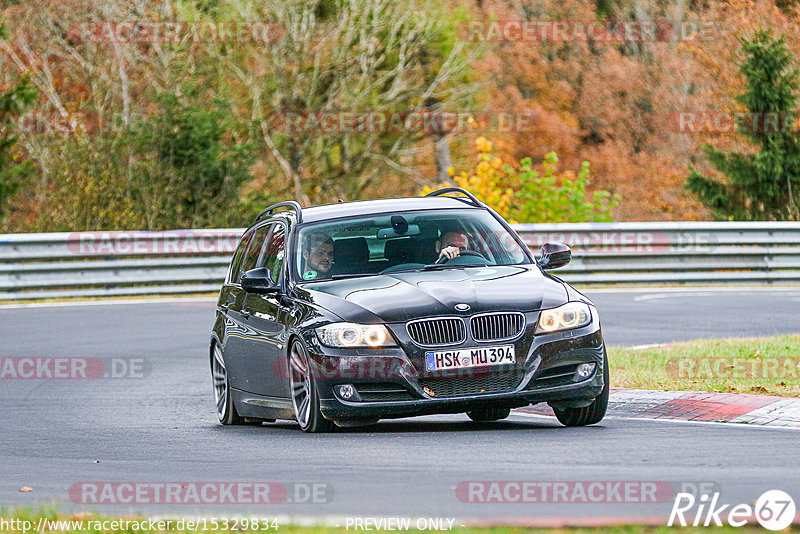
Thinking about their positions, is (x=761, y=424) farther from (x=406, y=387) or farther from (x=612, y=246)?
(x=612, y=246)

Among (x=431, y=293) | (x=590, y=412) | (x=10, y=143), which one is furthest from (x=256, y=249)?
(x=10, y=143)

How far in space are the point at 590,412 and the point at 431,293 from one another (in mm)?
1392

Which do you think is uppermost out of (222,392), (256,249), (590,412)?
(256,249)

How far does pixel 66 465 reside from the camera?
9.58m

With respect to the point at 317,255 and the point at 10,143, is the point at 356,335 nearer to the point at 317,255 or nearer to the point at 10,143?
the point at 317,255

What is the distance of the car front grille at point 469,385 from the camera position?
32.7 ft

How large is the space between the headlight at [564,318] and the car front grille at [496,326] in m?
0.15

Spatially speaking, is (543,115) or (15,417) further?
(543,115)

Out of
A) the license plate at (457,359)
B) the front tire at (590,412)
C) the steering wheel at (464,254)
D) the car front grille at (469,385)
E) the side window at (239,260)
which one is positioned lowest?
the front tire at (590,412)

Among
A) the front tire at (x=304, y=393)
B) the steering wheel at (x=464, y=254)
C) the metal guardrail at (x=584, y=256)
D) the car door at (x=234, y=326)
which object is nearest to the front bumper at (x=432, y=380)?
the front tire at (x=304, y=393)

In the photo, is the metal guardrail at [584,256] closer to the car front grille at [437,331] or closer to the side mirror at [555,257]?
the side mirror at [555,257]

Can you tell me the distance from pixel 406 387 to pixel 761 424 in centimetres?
244

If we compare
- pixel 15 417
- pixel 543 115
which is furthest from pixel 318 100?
pixel 15 417

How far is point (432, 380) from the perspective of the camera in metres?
9.98
